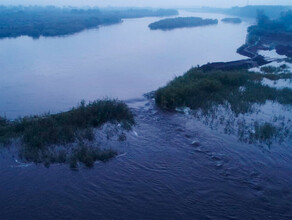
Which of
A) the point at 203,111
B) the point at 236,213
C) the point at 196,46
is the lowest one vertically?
the point at 236,213

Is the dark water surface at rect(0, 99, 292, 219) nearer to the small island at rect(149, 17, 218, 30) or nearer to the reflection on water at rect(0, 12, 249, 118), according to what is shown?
the reflection on water at rect(0, 12, 249, 118)

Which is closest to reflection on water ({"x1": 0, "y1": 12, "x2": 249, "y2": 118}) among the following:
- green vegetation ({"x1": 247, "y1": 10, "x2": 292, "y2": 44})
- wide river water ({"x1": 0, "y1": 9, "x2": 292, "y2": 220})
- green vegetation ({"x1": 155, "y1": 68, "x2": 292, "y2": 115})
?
wide river water ({"x1": 0, "y1": 9, "x2": 292, "y2": 220})

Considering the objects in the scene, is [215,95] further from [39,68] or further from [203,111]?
[39,68]

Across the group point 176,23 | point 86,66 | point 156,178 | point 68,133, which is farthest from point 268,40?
point 156,178

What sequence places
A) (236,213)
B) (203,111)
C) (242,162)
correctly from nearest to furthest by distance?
(236,213)
(242,162)
(203,111)

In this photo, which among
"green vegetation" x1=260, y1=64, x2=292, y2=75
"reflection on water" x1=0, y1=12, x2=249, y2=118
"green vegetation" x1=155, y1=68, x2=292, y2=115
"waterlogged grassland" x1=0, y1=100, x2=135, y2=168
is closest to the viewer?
"waterlogged grassland" x1=0, y1=100, x2=135, y2=168

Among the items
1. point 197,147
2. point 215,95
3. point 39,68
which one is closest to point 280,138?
point 197,147
